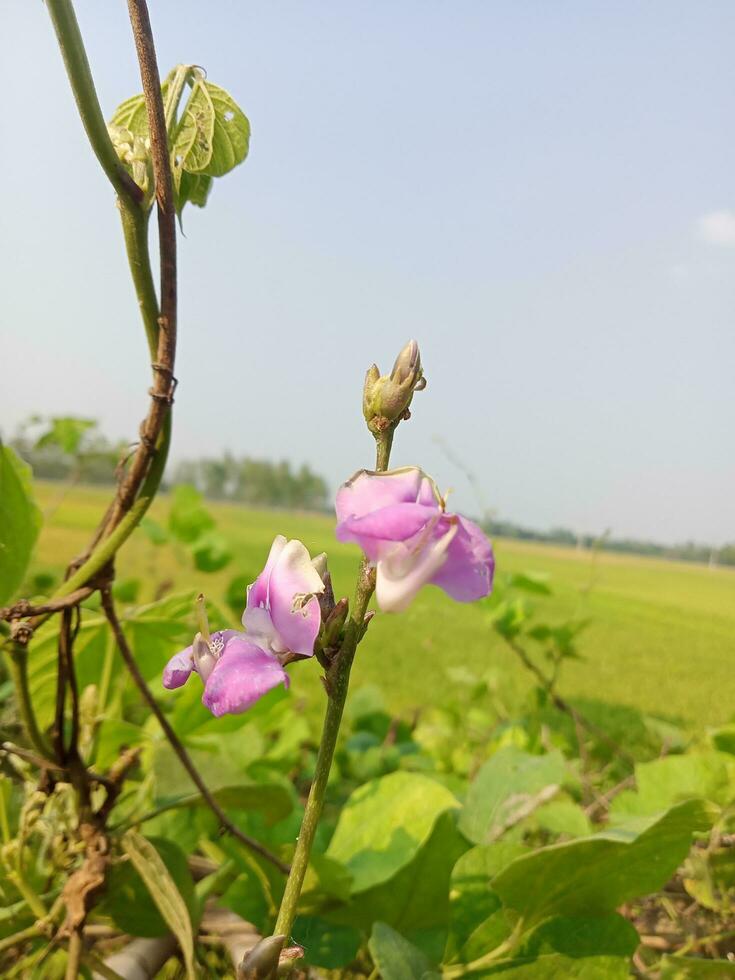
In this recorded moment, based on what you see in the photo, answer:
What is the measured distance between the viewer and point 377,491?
17 cm

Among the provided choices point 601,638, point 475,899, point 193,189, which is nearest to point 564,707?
point 475,899

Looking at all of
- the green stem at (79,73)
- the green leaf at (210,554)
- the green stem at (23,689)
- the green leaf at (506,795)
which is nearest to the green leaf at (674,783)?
the green leaf at (506,795)

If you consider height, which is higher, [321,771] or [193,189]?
[193,189]

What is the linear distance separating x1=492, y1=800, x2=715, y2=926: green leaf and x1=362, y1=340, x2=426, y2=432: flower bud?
18 cm

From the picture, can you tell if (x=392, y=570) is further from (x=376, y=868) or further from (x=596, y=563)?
(x=596, y=563)

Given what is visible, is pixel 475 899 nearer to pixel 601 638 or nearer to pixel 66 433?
pixel 66 433

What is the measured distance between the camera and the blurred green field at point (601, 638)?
39.4 inches

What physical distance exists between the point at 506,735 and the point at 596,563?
0.19m

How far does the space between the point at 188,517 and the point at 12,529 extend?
21.6 inches

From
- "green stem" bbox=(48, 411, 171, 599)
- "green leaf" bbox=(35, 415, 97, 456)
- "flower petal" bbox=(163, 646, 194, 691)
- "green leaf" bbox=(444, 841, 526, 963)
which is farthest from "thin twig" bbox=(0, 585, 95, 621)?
"green leaf" bbox=(35, 415, 97, 456)

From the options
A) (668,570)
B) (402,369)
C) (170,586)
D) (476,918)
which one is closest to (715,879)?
(476,918)

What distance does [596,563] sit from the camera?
0.75 m

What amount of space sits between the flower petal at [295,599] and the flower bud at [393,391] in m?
0.04

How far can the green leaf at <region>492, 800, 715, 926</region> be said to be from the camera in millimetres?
272
